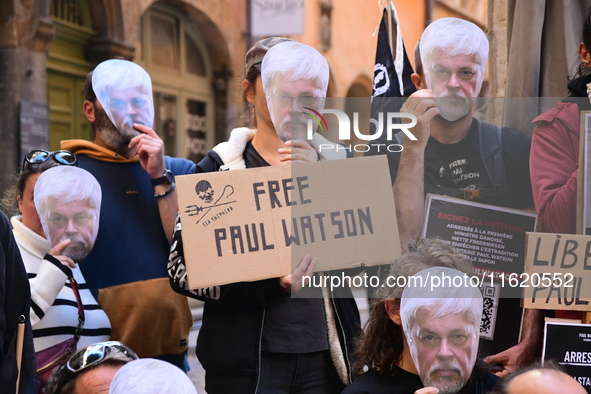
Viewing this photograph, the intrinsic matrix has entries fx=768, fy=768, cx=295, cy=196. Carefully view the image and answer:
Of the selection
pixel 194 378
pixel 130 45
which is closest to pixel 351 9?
pixel 130 45

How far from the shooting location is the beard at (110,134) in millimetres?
2975

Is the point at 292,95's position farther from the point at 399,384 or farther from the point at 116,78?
the point at 399,384

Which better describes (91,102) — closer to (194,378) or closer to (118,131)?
(118,131)

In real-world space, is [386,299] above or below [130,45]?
below

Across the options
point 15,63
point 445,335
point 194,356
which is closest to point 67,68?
point 15,63

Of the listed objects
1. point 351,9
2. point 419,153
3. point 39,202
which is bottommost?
point 39,202

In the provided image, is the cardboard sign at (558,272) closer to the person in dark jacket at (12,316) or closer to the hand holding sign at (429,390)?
the hand holding sign at (429,390)

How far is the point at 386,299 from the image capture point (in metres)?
2.31

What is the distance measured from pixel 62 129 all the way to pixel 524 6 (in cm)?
643

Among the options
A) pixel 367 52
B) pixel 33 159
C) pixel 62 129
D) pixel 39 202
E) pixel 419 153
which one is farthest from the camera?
pixel 367 52

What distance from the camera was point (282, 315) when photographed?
7.94 feet

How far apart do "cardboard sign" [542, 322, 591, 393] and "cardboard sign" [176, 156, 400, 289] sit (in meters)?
0.57

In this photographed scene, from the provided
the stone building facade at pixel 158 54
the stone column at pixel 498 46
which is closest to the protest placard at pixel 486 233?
the stone column at pixel 498 46

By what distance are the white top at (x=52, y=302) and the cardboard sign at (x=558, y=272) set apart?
1486 mm
